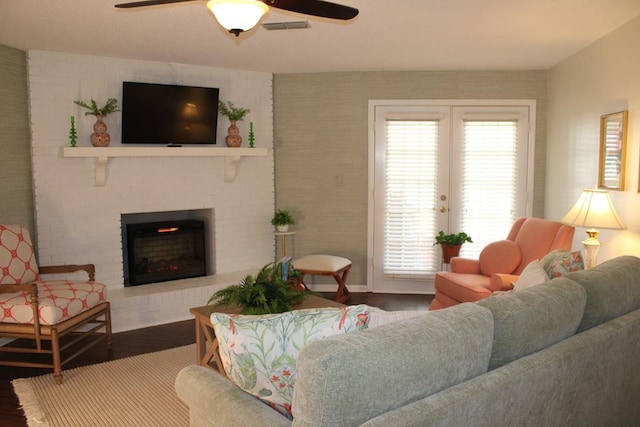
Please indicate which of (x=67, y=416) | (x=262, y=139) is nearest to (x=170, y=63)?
(x=262, y=139)

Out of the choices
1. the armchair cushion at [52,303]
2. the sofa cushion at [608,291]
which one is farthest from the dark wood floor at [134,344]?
the sofa cushion at [608,291]

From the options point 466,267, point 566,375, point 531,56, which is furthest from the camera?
point 531,56

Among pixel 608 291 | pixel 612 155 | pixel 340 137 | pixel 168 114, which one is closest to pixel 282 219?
pixel 340 137

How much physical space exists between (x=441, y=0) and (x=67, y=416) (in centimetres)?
355

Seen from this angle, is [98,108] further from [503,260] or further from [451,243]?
[503,260]

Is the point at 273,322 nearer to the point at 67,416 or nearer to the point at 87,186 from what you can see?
the point at 67,416

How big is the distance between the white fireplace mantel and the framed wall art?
332cm

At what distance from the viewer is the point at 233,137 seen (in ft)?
19.2

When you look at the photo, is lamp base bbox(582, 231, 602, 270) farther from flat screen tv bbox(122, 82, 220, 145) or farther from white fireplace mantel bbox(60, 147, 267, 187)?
flat screen tv bbox(122, 82, 220, 145)

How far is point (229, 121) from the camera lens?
19.7 feet

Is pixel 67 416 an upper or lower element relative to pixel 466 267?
lower

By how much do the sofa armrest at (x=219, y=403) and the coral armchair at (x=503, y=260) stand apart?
2.78 meters

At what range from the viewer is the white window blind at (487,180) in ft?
20.1

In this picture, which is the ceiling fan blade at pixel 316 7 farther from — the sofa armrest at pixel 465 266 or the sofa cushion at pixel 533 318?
the sofa armrest at pixel 465 266
